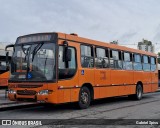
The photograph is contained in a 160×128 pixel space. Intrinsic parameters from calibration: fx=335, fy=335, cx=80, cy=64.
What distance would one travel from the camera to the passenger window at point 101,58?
50.4 ft

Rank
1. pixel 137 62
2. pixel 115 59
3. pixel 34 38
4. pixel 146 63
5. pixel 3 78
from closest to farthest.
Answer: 1. pixel 34 38
2. pixel 115 59
3. pixel 137 62
4. pixel 146 63
5. pixel 3 78

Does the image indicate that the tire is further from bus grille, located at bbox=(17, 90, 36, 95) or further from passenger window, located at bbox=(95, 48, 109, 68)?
bus grille, located at bbox=(17, 90, 36, 95)

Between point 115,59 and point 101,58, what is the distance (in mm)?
1621

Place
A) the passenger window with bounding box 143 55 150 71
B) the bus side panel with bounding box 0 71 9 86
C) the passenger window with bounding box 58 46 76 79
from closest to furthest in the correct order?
the passenger window with bounding box 58 46 76 79 < the passenger window with bounding box 143 55 150 71 < the bus side panel with bounding box 0 71 9 86

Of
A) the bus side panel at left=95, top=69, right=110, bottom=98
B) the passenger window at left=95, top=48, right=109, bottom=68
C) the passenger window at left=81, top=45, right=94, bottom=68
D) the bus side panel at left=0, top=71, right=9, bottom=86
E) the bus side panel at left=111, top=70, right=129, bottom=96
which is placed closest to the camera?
the passenger window at left=81, top=45, right=94, bottom=68

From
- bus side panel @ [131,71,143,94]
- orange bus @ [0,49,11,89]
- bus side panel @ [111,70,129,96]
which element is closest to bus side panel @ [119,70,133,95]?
bus side panel @ [111,70,129,96]

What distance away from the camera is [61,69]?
1262 cm

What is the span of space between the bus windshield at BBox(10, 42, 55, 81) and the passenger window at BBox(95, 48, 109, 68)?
3307mm

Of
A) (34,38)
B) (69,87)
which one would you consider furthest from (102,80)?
(34,38)

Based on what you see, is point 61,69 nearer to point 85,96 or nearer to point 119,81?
point 85,96

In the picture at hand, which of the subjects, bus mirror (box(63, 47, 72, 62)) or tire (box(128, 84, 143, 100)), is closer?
bus mirror (box(63, 47, 72, 62))

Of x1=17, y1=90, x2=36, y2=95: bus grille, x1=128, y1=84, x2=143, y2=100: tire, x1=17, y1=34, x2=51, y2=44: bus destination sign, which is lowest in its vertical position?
x1=128, y1=84, x2=143, y2=100: tire

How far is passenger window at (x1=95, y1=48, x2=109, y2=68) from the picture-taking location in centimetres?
1536

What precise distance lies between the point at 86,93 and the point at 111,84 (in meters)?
2.58
